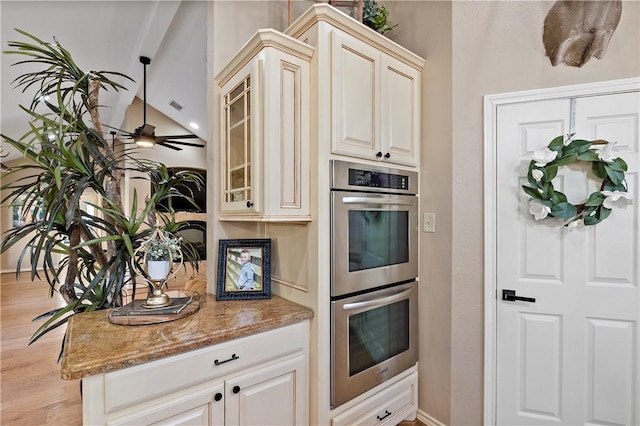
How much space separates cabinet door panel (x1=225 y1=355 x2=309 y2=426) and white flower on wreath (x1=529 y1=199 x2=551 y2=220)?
1441mm

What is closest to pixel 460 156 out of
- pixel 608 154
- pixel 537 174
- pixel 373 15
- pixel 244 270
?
pixel 537 174

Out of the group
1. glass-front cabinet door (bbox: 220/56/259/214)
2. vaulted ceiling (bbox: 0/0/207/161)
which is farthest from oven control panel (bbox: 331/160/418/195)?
vaulted ceiling (bbox: 0/0/207/161)

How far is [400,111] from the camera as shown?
1.97m

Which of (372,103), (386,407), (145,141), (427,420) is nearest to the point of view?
(372,103)

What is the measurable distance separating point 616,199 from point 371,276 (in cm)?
124

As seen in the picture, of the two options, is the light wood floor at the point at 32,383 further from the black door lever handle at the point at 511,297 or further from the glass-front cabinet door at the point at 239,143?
the glass-front cabinet door at the point at 239,143

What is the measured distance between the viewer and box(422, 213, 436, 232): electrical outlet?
2.06 m

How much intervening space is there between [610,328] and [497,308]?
0.51 m

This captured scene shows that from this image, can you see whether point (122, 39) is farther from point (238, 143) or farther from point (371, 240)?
point (371, 240)

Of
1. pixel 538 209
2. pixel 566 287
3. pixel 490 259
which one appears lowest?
pixel 566 287

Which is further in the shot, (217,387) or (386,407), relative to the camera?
(386,407)

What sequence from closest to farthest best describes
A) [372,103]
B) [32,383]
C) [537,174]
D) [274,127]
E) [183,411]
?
[183,411] < [274,127] < [537,174] < [372,103] < [32,383]

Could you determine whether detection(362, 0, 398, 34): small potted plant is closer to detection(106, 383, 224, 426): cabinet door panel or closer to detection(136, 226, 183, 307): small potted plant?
detection(136, 226, 183, 307): small potted plant

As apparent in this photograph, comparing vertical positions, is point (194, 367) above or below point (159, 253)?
below
